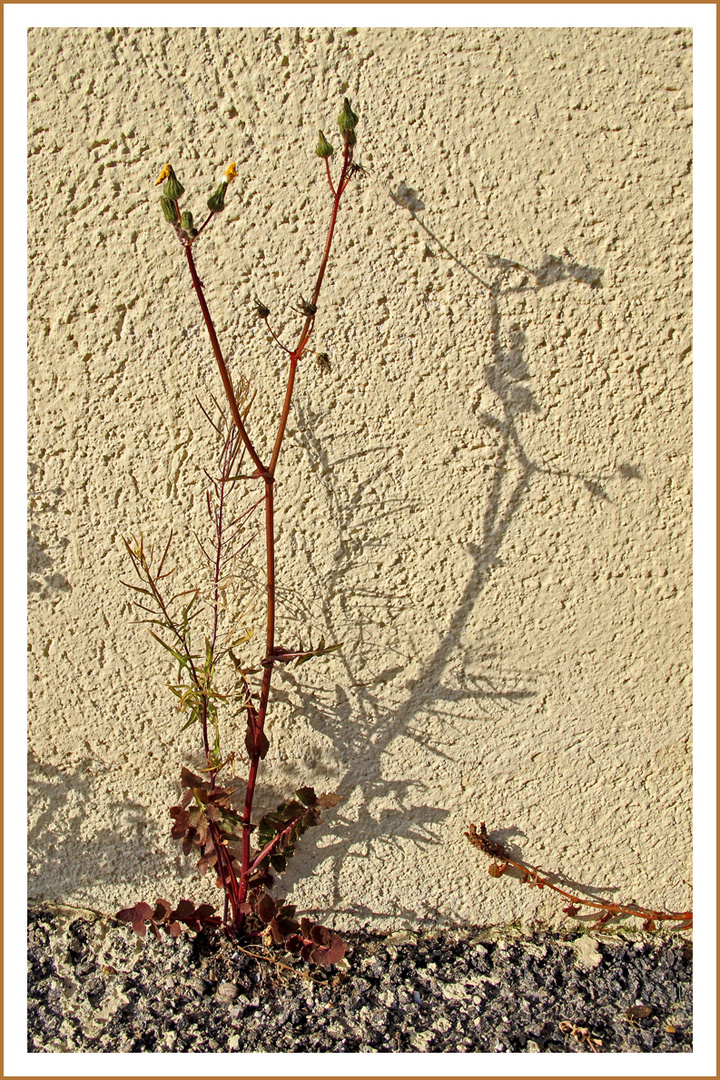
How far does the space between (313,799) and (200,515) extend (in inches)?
28.9

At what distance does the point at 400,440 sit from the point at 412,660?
54 cm

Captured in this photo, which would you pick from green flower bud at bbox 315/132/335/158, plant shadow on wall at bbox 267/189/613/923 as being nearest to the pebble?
plant shadow on wall at bbox 267/189/613/923

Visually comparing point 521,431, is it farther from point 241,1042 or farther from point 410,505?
point 241,1042

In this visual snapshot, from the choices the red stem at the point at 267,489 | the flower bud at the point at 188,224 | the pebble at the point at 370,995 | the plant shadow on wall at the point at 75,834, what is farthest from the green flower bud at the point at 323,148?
the pebble at the point at 370,995

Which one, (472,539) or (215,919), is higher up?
(472,539)

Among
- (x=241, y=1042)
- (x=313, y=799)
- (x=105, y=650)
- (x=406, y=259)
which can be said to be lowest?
(x=241, y=1042)

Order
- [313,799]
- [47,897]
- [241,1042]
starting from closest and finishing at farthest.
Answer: [241,1042] → [313,799] → [47,897]

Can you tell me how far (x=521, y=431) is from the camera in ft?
5.91

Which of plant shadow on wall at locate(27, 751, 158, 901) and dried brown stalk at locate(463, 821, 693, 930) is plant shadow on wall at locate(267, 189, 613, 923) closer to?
dried brown stalk at locate(463, 821, 693, 930)

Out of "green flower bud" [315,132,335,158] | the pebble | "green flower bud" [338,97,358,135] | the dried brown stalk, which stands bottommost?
the pebble

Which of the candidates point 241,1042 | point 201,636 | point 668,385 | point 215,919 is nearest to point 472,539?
point 668,385

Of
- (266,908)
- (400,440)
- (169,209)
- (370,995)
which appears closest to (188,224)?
(169,209)

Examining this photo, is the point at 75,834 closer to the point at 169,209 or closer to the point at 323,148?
the point at 169,209

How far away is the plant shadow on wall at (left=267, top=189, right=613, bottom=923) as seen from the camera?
5.86ft
